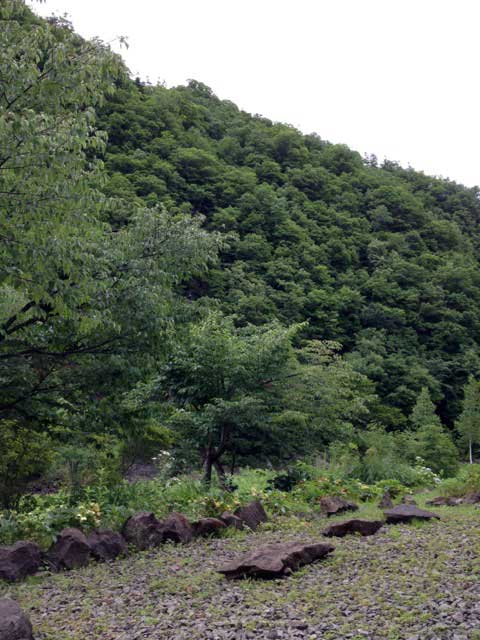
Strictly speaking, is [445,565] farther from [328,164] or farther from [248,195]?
[328,164]

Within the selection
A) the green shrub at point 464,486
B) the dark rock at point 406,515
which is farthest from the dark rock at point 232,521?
the green shrub at point 464,486

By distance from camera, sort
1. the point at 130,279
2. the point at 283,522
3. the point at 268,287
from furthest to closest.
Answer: the point at 268,287, the point at 283,522, the point at 130,279

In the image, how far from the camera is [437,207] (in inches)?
2719

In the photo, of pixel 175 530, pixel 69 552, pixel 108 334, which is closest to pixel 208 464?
pixel 175 530

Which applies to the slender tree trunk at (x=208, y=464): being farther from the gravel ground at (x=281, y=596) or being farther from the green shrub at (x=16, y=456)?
the gravel ground at (x=281, y=596)

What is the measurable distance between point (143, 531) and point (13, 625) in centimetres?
350

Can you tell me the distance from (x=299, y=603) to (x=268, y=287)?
3666 cm

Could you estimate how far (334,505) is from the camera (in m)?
10.4

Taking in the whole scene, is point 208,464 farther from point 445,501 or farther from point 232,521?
point 445,501

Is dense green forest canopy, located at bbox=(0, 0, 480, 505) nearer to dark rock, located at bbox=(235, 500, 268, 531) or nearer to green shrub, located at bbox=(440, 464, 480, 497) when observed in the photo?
dark rock, located at bbox=(235, 500, 268, 531)

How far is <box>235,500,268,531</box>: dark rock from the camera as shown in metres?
9.17

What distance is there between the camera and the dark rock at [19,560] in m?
6.70

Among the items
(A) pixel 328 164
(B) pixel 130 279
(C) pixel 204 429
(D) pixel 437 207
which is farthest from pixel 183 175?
(B) pixel 130 279

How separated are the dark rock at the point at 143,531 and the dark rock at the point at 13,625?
3229mm
